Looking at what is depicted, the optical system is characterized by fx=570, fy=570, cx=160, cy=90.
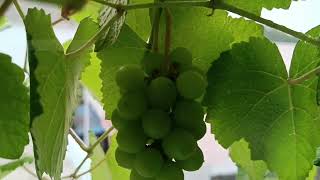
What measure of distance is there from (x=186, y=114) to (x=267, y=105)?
102 millimetres

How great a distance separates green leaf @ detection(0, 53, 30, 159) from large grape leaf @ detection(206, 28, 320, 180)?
14 centimetres

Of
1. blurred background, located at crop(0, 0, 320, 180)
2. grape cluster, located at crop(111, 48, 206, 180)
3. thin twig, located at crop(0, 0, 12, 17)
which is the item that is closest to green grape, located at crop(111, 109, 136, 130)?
grape cluster, located at crop(111, 48, 206, 180)

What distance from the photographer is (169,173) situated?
359mm

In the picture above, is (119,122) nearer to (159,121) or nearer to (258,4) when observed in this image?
(159,121)

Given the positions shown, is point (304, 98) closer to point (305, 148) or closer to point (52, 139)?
point (305, 148)

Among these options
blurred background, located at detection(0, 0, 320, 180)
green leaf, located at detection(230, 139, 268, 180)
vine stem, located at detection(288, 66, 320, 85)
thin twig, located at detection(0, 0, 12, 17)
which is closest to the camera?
thin twig, located at detection(0, 0, 12, 17)

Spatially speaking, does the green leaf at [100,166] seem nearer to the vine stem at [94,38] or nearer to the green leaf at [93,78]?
the green leaf at [93,78]

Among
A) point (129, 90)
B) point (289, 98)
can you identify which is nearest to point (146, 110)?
point (129, 90)

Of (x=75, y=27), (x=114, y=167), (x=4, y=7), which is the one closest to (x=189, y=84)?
(x=4, y=7)

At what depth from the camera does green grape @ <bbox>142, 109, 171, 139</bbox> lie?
0.35m

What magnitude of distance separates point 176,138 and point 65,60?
8 centimetres

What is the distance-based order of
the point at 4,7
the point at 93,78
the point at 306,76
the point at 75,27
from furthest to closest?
the point at 75,27 → the point at 93,78 → the point at 306,76 → the point at 4,7

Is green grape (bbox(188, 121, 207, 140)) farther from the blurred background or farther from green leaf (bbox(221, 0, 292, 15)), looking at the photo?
the blurred background

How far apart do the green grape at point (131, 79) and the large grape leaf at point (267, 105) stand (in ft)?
0.25
